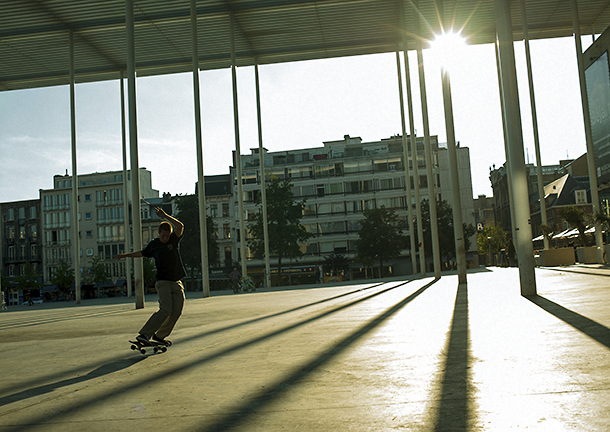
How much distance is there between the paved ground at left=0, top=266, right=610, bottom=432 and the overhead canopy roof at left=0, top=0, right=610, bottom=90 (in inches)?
889

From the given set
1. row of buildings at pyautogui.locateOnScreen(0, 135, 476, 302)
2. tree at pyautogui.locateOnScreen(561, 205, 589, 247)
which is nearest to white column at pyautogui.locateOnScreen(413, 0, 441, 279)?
tree at pyautogui.locateOnScreen(561, 205, 589, 247)

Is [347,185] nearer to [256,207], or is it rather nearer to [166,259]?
[256,207]

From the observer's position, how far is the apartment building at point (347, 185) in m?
71.6

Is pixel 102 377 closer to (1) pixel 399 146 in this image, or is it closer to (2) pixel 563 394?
(2) pixel 563 394

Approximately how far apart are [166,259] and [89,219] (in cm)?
8441

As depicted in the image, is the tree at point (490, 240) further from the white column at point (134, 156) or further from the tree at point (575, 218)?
the white column at point (134, 156)

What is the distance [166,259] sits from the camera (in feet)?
22.0

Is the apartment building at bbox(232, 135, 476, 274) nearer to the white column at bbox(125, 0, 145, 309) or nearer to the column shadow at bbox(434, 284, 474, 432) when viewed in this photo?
the white column at bbox(125, 0, 145, 309)

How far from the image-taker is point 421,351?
5.30 metres

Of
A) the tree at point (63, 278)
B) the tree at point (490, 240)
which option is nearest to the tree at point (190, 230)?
the tree at point (63, 278)

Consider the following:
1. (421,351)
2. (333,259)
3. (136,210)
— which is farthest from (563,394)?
(333,259)

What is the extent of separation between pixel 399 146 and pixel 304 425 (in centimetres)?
7272

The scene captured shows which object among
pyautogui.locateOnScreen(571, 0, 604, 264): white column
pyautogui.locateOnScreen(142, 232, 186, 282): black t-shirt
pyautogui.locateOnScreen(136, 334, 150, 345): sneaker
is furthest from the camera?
pyautogui.locateOnScreen(571, 0, 604, 264): white column

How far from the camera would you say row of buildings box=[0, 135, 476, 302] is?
7188 cm
